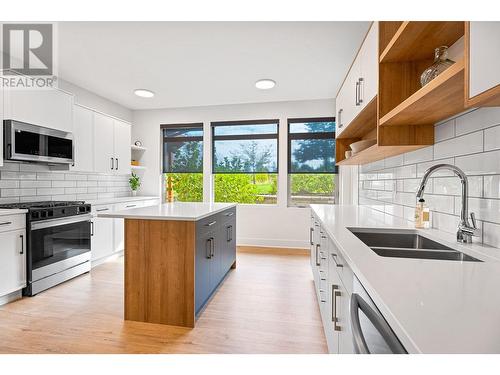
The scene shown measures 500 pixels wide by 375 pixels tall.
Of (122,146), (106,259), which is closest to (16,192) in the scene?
(106,259)

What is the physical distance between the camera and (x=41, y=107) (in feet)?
9.79

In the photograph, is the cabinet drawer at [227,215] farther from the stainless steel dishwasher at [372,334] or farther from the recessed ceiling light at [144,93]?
the recessed ceiling light at [144,93]

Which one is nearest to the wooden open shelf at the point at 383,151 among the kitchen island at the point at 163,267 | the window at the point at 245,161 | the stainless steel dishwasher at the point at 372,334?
the stainless steel dishwasher at the point at 372,334

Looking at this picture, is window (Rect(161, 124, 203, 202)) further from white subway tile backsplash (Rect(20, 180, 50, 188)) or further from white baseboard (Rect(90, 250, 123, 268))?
white subway tile backsplash (Rect(20, 180, 50, 188))

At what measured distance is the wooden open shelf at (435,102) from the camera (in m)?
0.96

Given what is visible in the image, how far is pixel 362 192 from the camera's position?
11.2 ft

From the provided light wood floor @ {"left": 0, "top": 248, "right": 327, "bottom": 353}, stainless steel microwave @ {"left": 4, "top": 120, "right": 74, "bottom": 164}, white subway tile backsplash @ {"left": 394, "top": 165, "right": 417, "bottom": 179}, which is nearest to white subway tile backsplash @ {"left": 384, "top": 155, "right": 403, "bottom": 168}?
white subway tile backsplash @ {"left": 394, "top": 165, "right": 417, "bottom": 179}

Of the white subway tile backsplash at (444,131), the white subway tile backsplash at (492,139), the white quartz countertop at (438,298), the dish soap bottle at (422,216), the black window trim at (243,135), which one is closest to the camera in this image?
the white quartz countertop at (438,298)

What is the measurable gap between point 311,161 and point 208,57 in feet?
8.26

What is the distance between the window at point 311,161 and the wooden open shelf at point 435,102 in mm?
2945

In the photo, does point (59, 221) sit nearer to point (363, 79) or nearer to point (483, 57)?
point (363, 79)

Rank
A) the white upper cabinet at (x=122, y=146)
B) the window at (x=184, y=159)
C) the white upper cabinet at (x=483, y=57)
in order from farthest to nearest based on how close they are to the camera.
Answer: the window at (x=184, y=159), the white upper cabinet at (x=122, y=146), the white upper cabinet at (x=483, y=57)
